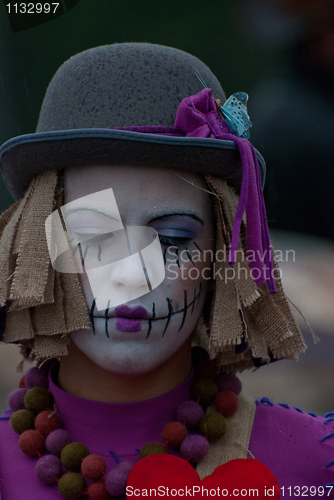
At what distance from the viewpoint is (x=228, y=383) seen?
1.51 metres

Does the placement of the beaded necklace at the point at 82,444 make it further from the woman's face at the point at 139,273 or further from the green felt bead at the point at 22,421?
the woman's face at the point at 139,273

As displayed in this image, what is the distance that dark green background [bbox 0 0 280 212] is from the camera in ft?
7.30

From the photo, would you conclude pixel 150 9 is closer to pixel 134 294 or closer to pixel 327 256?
pixel 134 294

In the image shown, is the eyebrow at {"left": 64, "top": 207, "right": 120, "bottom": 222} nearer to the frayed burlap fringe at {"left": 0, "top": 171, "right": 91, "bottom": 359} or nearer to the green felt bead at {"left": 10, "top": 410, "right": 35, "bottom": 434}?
the frayed burlap fringe at {"left": 0, "top": 171, "right": 91, "bottom": 359}

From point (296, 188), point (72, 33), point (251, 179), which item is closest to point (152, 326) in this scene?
point (251, 179)

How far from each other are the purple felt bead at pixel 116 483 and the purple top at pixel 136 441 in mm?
94

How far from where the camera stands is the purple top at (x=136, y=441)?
4.31 ft

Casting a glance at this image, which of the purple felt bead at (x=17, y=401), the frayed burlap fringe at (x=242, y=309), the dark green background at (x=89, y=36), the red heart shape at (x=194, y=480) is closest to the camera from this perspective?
the red heart shape at (x=194, y=480)

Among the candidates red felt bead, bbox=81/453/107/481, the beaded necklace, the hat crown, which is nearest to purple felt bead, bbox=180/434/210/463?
the beaded necklace

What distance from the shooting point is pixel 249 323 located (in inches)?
57.4

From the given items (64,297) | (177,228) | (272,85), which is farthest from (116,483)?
(272,85)

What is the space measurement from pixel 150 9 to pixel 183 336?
1.72m

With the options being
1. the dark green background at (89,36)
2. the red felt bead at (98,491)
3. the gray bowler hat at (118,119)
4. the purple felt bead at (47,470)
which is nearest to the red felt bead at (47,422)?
the purple felt bead at (47,470)

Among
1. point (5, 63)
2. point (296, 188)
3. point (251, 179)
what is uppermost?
point (5, 63)
